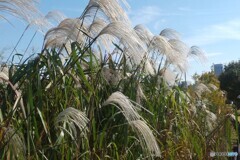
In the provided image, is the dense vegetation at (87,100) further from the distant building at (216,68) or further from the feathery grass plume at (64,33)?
the distant building at (216,68)

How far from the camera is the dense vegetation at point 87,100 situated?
2887mm

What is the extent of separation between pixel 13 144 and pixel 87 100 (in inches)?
41.3

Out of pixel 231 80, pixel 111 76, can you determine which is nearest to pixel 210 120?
pixel 111 76

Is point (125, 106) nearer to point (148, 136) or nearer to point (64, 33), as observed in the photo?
point (148, 136)

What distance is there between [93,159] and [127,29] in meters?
0.91

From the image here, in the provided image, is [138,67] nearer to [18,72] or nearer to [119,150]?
[119,150]

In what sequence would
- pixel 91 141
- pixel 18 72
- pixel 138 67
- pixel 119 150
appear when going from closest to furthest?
pixel 18 72 → pixel 91 141 → pixel 119 150 → pixel 138 67

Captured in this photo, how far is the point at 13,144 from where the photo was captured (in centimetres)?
249

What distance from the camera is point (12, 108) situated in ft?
9.58

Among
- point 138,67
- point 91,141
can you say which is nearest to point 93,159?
point 91,141

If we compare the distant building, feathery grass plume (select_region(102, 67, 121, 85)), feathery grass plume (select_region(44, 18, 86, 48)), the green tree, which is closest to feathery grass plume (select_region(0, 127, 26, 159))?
feathery grass plume (select_region(44, 18, 86, 48))

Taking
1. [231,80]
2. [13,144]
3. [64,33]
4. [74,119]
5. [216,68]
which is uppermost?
[216,68]

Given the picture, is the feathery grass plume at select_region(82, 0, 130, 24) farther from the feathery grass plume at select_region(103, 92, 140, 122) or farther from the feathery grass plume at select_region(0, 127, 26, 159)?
the feathery grass plume at select_region(0, 127, 26, 159)

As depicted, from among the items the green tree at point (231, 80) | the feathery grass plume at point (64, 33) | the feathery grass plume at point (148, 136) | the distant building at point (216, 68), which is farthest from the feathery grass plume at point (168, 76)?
the green tree at point (231, 80)
